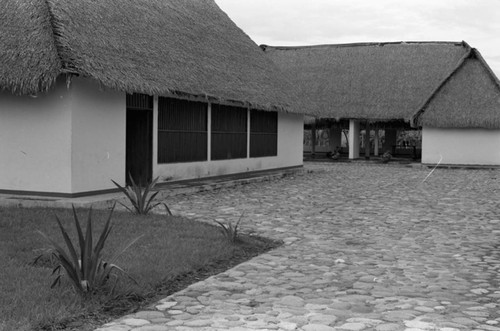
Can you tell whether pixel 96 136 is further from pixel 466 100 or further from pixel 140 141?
pixel 466 100

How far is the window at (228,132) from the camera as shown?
1791 centimetres

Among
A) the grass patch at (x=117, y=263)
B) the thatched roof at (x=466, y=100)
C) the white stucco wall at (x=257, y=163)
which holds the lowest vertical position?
the grass patch at (x=117, y=263)

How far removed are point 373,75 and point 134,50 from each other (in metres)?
19.9

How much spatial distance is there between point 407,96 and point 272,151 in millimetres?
11000

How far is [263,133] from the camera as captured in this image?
2136 cm

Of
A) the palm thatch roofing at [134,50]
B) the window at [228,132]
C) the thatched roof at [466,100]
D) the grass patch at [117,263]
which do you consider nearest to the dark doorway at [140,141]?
the palm thatch roofing at [134,50]

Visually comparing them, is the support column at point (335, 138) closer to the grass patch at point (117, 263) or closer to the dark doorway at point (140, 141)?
the dark doorway at point (140, 141)

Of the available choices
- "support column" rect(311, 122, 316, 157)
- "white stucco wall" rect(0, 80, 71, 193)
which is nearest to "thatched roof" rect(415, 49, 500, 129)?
"support column" rect(311, 122, 316, 157)

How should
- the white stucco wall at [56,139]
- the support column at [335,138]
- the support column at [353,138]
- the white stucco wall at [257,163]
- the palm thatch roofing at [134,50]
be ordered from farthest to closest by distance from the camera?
the support column at [335,138] → the support column at [353,138] → the white stucco wall at [257,163] → the white stucco wall at [56,139] → the palm thatch roofing at [134,50]

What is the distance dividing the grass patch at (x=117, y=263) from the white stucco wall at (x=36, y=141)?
5.14ft

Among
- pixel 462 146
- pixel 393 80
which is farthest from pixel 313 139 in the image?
pixel 462 146

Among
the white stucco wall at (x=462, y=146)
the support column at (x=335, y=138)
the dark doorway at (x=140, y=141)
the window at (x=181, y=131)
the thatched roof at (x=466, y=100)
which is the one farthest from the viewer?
the support column at (x=335, y=138)

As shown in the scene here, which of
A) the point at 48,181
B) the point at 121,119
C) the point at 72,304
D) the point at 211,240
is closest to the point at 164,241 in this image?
the point at 211,240

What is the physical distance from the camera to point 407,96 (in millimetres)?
30484
